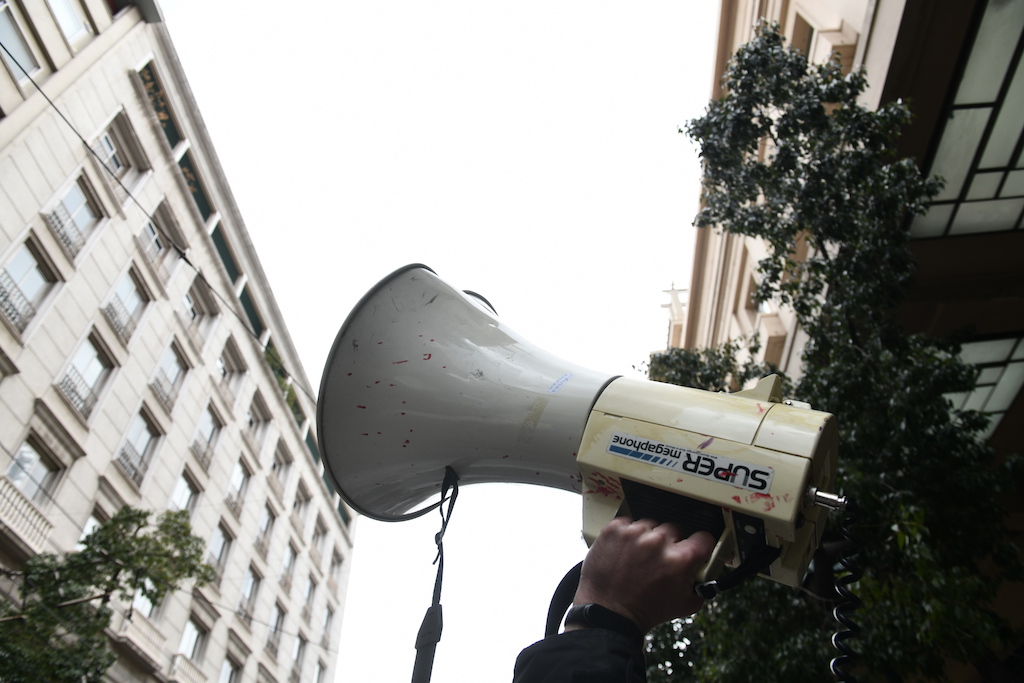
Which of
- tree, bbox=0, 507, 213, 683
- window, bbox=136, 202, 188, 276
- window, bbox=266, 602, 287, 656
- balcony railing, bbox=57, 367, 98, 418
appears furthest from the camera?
window, bbox=266, 602, 287, 656

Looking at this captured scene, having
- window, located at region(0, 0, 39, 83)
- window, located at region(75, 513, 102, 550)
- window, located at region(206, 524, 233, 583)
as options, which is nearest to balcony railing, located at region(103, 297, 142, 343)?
window, located at region(75, 513, 102, 550)

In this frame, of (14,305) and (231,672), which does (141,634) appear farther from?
(14,305)

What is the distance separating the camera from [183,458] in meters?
15.8

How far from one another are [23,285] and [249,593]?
34.4ft

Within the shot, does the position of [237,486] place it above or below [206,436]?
below

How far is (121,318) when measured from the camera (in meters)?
14.1

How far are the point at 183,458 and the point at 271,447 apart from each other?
527 centimetres

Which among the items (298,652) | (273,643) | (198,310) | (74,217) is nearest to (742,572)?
(74,217)

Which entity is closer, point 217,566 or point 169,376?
point 169,376

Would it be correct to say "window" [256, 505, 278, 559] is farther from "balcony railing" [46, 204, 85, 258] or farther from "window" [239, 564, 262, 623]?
"balcony railing" [46, 204, 85, 258]

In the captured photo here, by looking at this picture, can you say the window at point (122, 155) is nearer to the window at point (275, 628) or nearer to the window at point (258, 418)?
the window at point (258, 418)

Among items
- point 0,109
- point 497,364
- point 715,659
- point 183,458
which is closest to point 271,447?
point 183,458

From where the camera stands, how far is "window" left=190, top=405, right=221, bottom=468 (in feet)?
54.3

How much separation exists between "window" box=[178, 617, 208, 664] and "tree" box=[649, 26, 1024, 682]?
12.6 meters
